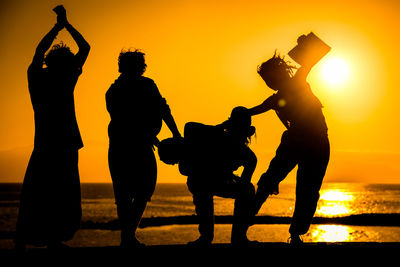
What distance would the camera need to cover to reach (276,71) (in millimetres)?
6949

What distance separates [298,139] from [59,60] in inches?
131

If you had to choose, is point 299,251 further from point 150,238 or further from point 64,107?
point 150,238

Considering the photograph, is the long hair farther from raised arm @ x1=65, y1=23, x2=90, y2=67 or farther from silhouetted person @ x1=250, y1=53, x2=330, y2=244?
raised arm @ x1=65, y1=23, x2=90, y2=67

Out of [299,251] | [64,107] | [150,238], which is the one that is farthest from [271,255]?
[150,238]

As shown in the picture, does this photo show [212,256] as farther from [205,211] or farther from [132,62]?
[132,62]

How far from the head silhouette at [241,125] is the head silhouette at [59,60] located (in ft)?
7.16

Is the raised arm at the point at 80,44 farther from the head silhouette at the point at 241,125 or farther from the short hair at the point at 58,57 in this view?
the head silhouette at the point at 241,125

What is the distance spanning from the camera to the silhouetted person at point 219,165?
6.50 metres

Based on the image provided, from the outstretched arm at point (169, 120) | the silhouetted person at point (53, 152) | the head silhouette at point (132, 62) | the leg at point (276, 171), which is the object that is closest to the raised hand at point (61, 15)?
the silhouetted person at point (53, 152)

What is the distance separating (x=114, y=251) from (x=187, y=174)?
1.45 meters

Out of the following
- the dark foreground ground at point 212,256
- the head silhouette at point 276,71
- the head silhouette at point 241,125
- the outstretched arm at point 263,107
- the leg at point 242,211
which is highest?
the head silhouette at point 276,71

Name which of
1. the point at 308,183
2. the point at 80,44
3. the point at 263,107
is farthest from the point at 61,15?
the point at 308,183

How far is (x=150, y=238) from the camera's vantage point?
52.2 meters

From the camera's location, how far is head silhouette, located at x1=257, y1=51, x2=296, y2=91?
273 inches
